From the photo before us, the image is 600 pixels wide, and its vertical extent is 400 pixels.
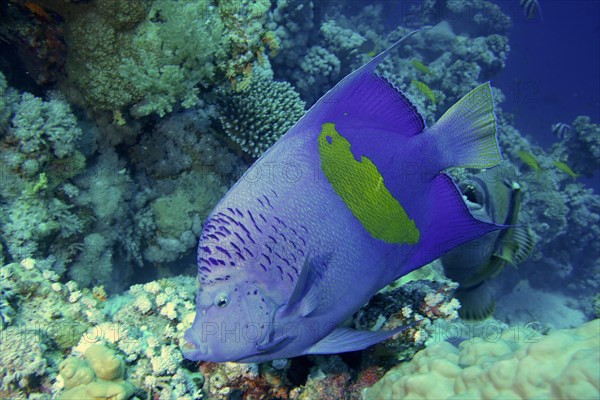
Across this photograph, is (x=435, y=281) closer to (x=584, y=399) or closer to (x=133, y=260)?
(x=584, y=399)

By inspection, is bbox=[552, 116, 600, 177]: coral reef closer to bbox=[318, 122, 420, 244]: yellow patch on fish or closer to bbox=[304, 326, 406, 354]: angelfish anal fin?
bbox=[318, 122, 420, 244]: yellow patch on fish

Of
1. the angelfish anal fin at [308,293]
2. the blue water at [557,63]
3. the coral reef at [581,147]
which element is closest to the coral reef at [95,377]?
the angelfish anal fin at [308,293]

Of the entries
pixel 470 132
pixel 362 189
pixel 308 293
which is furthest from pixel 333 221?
pixel 470 132

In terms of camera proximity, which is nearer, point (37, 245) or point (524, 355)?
point (524, 355)

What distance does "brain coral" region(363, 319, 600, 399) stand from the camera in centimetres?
141

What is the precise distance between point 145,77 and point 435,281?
2767 millimetres

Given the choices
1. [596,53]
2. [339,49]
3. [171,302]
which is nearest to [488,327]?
[171,302]

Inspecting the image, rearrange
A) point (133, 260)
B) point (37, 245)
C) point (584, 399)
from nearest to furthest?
point (584, 399)
point (37, 245)
point (133, 260)

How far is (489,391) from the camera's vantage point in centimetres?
158

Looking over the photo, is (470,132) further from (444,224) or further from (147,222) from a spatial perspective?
(147,222)

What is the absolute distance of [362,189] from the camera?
160cm

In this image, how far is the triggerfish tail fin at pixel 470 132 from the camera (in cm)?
158

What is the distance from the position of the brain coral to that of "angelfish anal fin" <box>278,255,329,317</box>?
78 cm

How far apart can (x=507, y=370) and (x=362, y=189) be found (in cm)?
94
